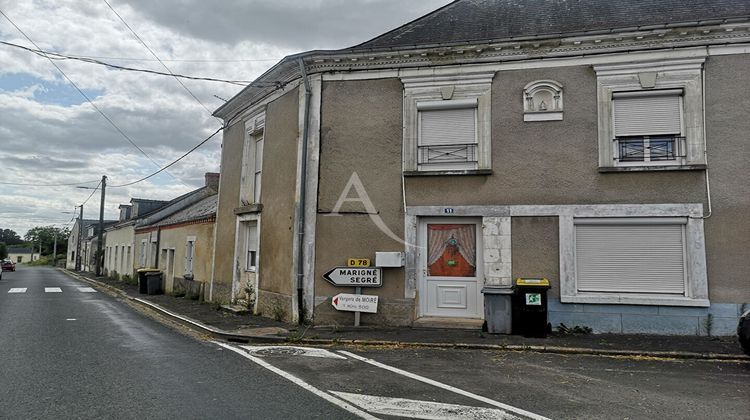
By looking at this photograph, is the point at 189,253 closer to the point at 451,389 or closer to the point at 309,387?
the point at 309,387

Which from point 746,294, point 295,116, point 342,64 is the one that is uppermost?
point 342,64

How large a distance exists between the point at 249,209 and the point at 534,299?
7.54m

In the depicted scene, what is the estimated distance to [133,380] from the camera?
584 cm

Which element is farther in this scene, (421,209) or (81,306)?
(81,306)

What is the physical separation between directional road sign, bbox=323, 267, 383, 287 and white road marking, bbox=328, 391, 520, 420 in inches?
181

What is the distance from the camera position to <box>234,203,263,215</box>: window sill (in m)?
12.3

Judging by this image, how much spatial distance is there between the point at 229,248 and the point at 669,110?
1131 centimetres

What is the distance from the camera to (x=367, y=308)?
978cm

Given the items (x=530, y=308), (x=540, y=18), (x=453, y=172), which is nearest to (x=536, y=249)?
(x=530, y=308)

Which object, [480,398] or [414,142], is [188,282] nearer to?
[414,142]

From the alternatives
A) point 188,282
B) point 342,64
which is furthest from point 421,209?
point 188,282

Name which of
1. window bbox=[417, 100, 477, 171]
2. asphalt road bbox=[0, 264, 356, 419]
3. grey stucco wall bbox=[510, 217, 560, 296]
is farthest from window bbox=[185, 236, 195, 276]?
grey stucco wall bbox=[510, 217, 560, 296]

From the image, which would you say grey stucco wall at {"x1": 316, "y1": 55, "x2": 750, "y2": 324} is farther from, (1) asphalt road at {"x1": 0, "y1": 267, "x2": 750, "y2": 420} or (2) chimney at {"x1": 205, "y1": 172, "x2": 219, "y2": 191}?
(2) chimney at {"x1": 205, "y1": 172, "x2": 219, "y2": 191}

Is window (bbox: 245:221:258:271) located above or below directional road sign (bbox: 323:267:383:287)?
above
